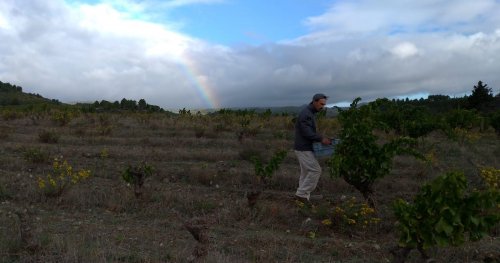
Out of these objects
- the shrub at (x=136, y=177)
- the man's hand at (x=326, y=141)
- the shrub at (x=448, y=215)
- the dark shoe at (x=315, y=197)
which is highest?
the man's hand at (x=326, y=141)

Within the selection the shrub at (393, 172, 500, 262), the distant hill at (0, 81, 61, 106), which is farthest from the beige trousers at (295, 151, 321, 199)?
the distant hill at (0, 81, 61, 106)

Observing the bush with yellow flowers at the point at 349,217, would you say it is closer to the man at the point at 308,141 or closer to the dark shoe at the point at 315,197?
the man at the point at 308,141

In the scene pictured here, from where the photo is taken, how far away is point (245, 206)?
6.87 meters

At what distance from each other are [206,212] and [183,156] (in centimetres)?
441

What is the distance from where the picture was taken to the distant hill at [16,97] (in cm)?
5094

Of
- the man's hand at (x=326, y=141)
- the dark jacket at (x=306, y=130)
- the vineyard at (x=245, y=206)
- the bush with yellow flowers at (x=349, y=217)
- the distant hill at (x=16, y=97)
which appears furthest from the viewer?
the distant hill at (x=16, y=97)

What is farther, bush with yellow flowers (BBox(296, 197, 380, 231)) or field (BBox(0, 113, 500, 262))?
bush with yellow flowers (BBox(296, 197, 380, 231))

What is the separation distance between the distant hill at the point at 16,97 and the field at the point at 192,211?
1682 inches

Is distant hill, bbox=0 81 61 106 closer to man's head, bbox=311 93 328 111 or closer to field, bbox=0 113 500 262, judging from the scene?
field, bbox=0 113 500 262

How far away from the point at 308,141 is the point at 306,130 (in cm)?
21

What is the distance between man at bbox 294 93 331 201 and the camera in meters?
6.97

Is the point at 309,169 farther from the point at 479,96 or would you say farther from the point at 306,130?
the point at 479,96

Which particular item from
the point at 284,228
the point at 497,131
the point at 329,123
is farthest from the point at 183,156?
the point at 497,131

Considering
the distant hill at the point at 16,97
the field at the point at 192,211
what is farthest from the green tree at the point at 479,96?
the distant hill at the point at 16,97
